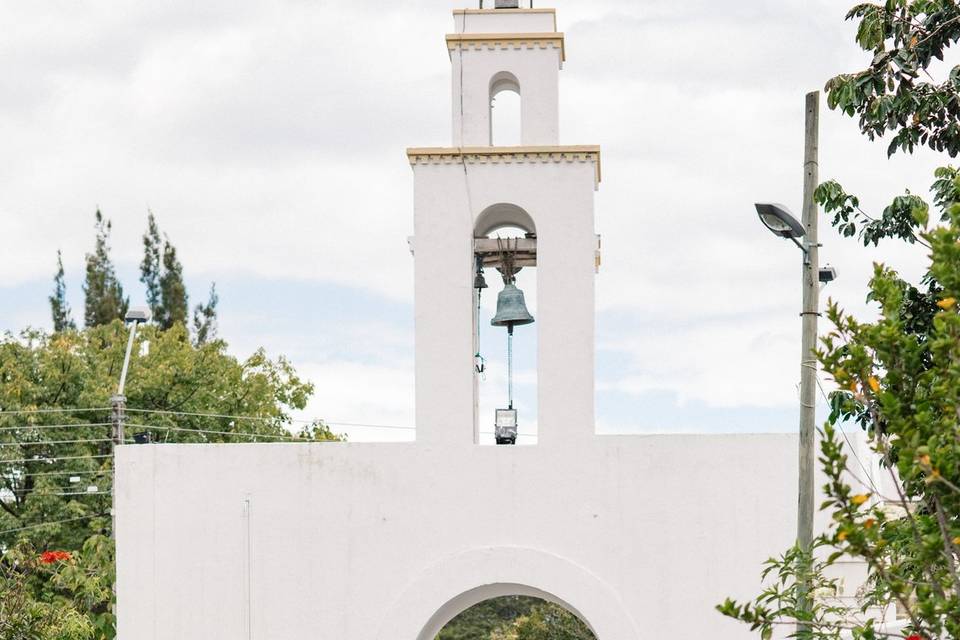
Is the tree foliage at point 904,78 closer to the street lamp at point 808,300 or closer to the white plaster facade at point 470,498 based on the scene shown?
the street lamp at point 808,300

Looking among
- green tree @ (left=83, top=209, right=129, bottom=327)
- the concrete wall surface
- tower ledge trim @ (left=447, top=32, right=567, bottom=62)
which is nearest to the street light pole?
the concrete wall surface

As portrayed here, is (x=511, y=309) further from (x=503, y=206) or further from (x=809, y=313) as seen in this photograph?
(x=809, y=313)

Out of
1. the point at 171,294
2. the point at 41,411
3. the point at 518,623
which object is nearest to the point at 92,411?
the point at 41,411

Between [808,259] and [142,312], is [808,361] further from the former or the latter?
[142,312]

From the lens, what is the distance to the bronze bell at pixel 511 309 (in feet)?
37.5

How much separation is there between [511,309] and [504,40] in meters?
2.05

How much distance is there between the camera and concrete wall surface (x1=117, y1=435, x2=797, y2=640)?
10.6 metres

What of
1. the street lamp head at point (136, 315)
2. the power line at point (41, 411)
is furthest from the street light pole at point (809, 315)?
the power line at point (41, 411)

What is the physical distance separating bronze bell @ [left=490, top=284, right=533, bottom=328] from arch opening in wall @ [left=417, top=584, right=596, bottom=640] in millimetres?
2052

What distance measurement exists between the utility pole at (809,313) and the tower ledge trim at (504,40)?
2.79m

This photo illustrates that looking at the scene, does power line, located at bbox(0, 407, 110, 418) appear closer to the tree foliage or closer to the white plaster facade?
→ the white plaster facade

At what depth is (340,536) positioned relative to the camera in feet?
35.2

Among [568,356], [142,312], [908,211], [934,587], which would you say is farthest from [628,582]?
[142,312]

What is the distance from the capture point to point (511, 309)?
1145 centimetres
